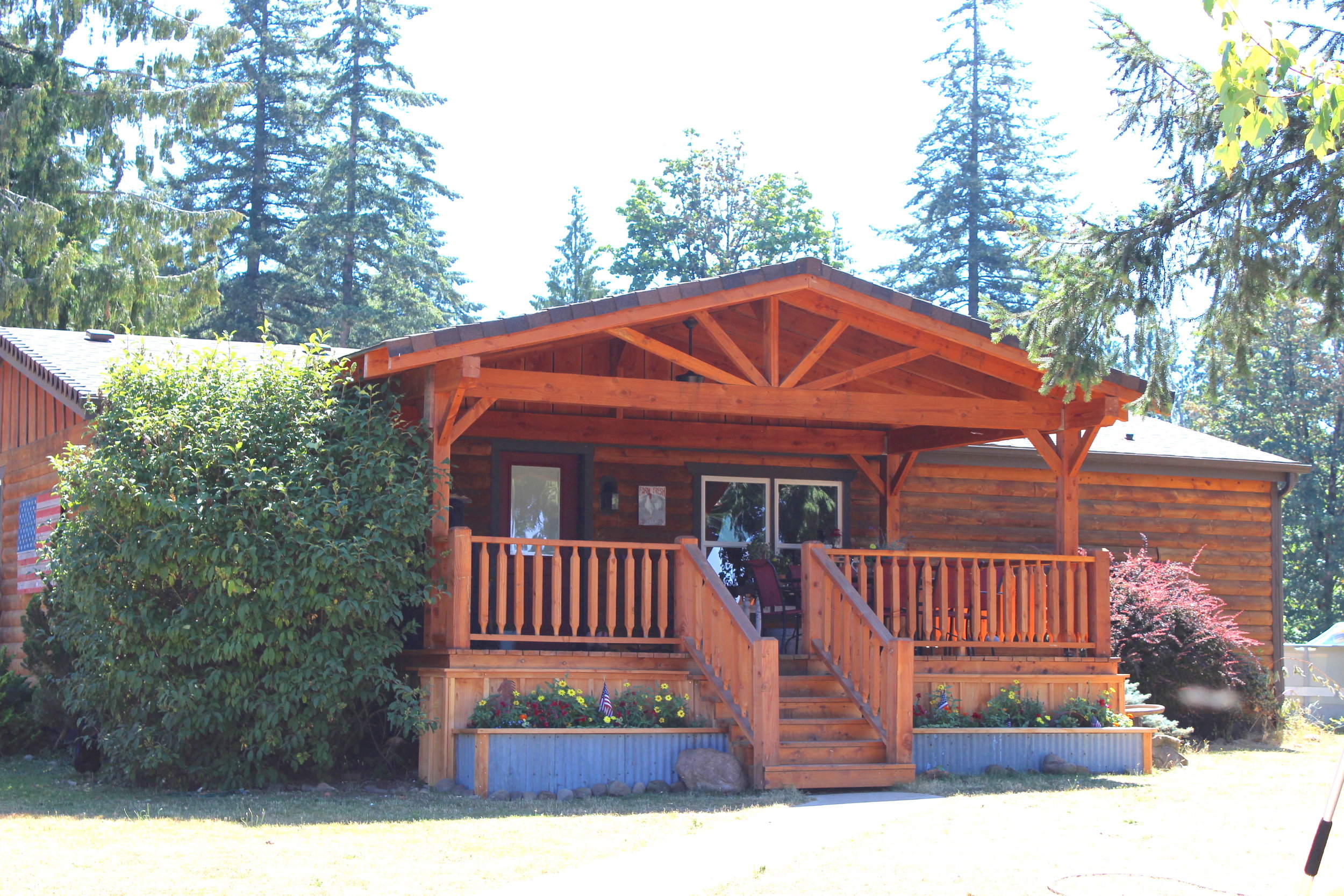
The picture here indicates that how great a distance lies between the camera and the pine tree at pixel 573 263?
45.2 m

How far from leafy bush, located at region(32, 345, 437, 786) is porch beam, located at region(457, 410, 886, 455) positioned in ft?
10.00

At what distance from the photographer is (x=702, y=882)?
6.58 m

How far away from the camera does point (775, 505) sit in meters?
15.1

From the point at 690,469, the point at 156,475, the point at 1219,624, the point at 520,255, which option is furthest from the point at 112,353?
the point at 520,255

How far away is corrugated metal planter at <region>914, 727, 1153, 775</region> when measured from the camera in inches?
428

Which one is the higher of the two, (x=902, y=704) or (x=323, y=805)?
(x=902, y=704)

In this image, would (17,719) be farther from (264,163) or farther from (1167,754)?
(264,163)

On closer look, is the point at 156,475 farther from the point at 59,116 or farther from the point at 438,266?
the point at 438,266

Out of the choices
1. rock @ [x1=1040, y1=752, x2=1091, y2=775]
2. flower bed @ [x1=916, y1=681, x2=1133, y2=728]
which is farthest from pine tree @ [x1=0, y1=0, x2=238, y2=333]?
rock @ [x1=1040, y1=752, x2=1091, y2=775]

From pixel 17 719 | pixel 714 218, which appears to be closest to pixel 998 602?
pixel 17 719

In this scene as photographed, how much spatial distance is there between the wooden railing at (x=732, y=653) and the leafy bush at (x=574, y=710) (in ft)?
1.32

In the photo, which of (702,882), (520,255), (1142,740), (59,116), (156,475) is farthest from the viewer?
(520,255)

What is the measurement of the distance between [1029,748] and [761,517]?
4628 millimetres

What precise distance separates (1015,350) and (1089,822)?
4.80 m
